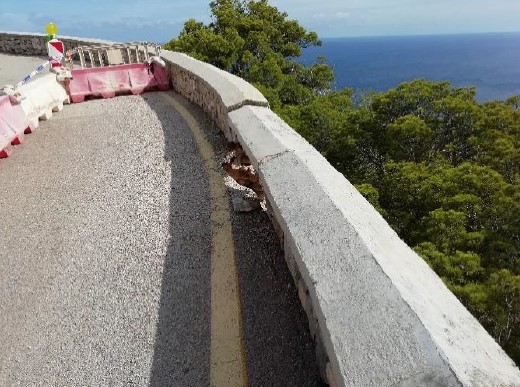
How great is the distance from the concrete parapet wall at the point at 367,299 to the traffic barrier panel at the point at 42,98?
652 cm

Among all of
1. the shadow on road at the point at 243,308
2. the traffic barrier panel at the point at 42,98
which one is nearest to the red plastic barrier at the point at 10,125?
the traffic barrier panel at the point at 42,98

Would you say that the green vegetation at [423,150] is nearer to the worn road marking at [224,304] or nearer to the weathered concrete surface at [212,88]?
the weathered concrete surface at [212,88]

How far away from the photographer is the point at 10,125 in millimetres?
7688

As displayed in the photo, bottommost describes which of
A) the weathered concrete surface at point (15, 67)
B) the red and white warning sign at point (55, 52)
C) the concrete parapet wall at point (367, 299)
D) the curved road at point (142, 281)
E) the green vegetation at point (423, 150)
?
the green vegetation at point (423, 150)

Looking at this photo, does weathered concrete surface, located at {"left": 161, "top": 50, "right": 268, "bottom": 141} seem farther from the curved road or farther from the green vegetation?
the green vegetation

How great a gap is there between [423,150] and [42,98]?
48.4 feet

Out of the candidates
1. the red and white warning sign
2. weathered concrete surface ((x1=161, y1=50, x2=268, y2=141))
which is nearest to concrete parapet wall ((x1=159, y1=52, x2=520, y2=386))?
weathered concrete surface ((x1=161, y1=50, x2=268, y2=141))

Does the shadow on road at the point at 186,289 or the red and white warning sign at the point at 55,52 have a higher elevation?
the red and white warning sign at the point at 55,52

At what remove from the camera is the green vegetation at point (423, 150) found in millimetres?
11391

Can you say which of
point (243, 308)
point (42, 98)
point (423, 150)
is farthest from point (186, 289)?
point (423, 150)

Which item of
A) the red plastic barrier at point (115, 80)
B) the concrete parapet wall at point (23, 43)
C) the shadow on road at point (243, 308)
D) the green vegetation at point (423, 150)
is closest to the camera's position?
the shadow on road at point (243, 308)

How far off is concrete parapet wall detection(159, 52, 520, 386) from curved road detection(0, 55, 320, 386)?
42cm

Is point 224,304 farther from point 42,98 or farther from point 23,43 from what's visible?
point 23,43

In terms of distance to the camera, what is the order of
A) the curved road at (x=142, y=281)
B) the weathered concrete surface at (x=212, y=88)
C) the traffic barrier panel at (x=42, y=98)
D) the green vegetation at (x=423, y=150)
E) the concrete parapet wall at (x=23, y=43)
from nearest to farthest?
1. the curved road at (x=142, y=281)
2. the weathered concrete surface at (x=212, y=88)
3. the traffic barrier panel at (x=42, y=98)
4. the green vegetation at (x=423, y=150)
5. the concrete parapet wall at (x=23, y=43)
